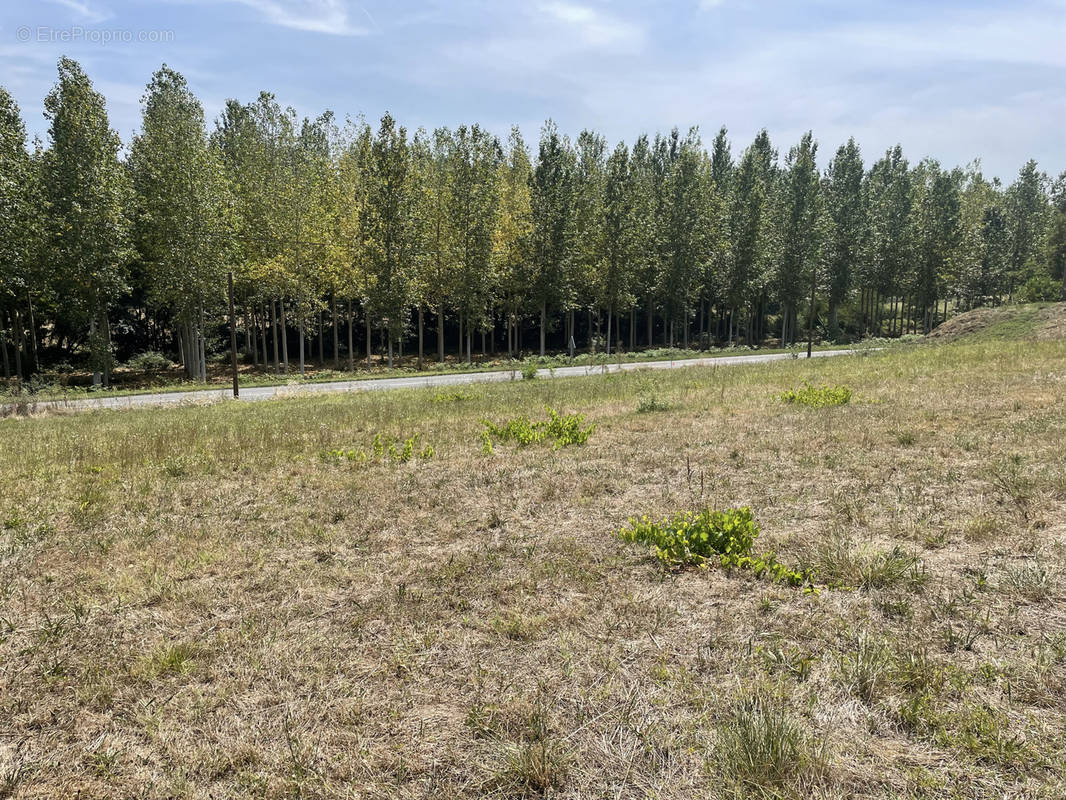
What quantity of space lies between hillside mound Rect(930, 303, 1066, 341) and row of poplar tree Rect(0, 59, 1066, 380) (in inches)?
811

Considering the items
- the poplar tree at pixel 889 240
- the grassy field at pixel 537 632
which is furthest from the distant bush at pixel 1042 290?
the grassy field at pixel 537 632

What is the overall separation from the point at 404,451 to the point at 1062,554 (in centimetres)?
858

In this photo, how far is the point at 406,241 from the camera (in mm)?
38281

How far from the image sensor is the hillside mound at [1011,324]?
30891 millimetres

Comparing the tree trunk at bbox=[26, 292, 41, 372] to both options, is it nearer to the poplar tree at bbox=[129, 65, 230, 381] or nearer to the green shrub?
the poplar tree at bbox=[129, 65, 230, 381]

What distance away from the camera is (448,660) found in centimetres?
382

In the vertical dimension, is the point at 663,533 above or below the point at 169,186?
below

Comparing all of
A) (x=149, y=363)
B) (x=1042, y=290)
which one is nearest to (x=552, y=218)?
(x=149, y=363)

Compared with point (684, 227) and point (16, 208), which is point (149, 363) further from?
point (684, 227)

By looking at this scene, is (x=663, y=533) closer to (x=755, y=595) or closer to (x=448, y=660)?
(x=755, y=595)

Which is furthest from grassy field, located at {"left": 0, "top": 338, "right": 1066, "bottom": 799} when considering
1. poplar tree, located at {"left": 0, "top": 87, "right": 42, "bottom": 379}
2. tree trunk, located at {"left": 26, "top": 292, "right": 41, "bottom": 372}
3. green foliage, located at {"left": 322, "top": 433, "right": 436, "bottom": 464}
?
tree trunk, located at {"left": 26, "top": 292, "right": 41, "bottom": 372}

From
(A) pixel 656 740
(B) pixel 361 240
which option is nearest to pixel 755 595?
(A) pixel 656 740

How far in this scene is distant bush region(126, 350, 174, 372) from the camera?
41531 mm

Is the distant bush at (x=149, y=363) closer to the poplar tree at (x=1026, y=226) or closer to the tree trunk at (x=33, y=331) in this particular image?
the tree trunk at (x=33, y=331)
